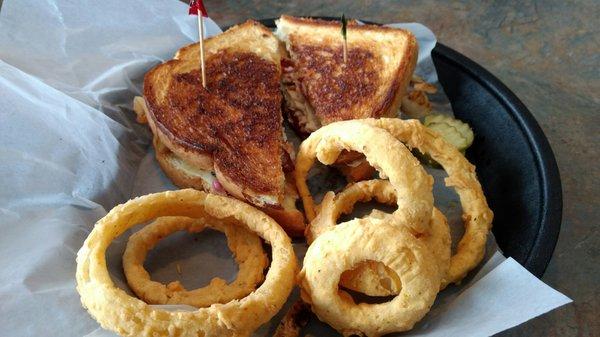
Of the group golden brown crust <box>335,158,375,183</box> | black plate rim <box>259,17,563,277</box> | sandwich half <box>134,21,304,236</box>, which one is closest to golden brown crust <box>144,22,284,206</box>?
sandwich half <box>134,21,304,236</box>

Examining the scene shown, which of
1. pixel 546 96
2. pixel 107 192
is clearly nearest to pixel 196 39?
pixel 107 192

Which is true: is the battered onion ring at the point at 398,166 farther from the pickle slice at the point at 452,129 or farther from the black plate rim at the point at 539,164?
the pickle slice at the point at 452,129

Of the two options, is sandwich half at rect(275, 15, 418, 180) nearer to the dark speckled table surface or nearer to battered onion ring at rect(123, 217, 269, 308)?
battered onion ring at rect(123, 217, 269, 308)

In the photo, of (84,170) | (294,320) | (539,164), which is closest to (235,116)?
(84,170)

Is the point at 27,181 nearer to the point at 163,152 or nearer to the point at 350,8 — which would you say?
the point at 163,152

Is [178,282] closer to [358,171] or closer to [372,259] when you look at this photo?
[372,259]
